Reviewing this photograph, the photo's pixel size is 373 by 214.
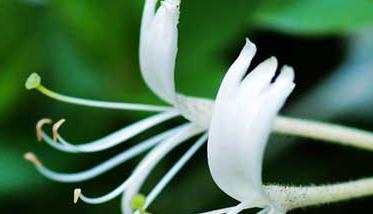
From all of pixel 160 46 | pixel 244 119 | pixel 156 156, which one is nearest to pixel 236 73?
pixel 244 119

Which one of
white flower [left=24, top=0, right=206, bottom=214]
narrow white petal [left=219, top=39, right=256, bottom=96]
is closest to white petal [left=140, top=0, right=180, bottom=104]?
white flower [left=24, top=0, right=206, bottom=214]

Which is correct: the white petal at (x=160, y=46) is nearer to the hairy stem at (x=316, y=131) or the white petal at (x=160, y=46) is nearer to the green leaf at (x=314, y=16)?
the hairy stem at (x=316, y=131)

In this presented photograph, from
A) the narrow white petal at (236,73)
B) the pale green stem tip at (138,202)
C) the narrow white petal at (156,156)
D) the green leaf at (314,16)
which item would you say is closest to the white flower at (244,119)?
the narrow white petal at (236,73)

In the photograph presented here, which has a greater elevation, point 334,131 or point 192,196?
point 334,131

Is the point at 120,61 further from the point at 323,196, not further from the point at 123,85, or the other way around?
the point at 323,196

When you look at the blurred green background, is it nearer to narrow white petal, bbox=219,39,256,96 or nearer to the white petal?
the white petal

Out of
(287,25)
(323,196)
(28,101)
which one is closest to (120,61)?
(28,101)

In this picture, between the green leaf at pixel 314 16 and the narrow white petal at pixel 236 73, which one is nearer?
the narrow white petal at pixel 236 73
